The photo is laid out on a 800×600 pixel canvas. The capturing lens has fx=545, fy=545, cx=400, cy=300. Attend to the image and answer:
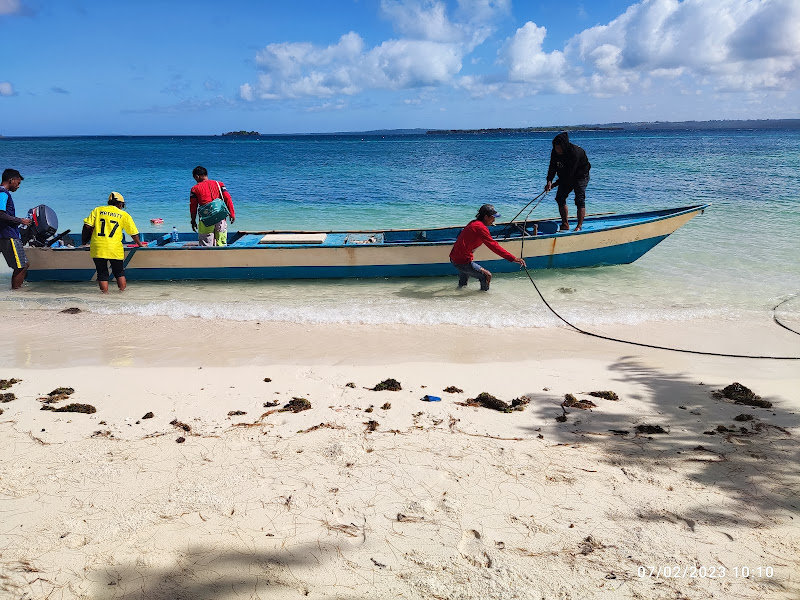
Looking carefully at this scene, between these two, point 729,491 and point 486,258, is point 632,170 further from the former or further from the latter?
point 729,491

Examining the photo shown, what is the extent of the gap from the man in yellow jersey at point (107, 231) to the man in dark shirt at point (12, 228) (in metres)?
1.04

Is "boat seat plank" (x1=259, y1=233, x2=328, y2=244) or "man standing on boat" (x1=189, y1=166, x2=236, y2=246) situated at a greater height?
"man standing on boat" (x1=189, y1=166, x2=236, y2=246)

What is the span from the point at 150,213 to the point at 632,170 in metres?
30.1

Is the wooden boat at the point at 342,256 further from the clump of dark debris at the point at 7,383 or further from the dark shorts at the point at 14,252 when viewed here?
the clump of dark debris at the point at 7,383

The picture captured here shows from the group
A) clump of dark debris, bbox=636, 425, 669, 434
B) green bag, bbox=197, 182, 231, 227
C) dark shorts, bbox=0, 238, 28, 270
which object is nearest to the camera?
clump of dark debris, bbox=636, 425, 669, 434

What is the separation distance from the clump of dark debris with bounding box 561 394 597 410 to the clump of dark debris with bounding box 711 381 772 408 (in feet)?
4.23

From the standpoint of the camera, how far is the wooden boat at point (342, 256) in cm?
983

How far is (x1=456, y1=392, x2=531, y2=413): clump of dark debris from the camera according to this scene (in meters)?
4.88

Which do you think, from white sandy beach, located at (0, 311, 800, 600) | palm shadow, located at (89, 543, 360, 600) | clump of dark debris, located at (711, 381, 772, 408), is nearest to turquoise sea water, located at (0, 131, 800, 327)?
white sandy beach, located at (0, 311, 800, 600)

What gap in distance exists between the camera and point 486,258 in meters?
10.1

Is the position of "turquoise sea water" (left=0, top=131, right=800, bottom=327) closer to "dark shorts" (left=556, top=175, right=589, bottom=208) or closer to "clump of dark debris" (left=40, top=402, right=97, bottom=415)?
"dark shorts" (left=556, top=175, right=589, bottom=208)

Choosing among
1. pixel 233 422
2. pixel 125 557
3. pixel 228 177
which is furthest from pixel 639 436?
pixel 228 177

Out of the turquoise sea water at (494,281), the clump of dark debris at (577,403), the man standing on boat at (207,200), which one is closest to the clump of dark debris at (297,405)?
the clump of dark debris at (577,403)

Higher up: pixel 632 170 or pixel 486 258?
pixel 632 170
